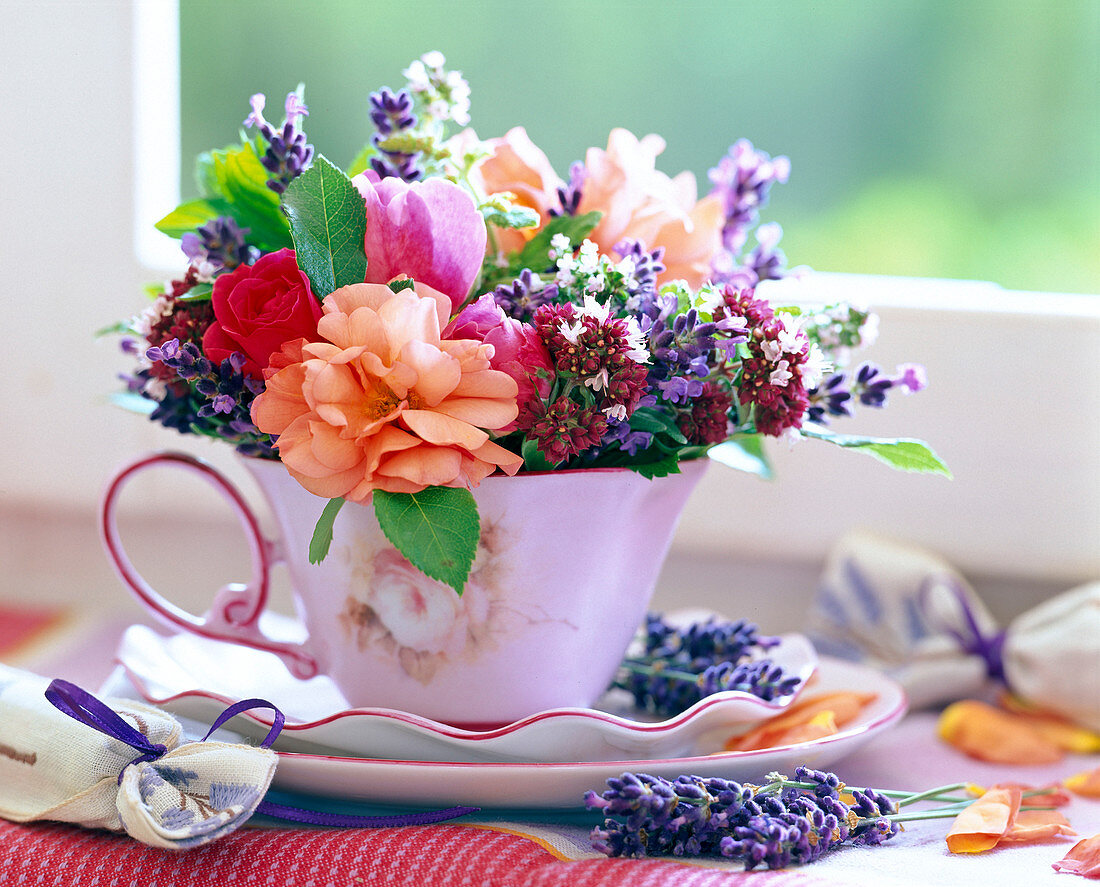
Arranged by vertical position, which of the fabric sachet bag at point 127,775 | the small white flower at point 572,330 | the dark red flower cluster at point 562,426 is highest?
the small white flower at point 572,330

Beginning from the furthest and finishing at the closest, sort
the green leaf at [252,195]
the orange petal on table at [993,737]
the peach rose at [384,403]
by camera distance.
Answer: the orange petal on table at [993,737], the green leaf at [252,195], the peach rose at [384,403]

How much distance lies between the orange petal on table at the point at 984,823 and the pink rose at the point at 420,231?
31cm

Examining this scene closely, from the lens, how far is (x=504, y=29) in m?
0.86

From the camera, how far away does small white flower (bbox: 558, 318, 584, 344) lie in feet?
1.22

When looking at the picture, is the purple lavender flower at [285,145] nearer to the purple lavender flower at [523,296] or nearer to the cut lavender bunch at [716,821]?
the purple lavender flower at [523,296]

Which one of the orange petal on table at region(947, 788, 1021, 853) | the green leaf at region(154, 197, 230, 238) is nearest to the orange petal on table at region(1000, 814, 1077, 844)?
the orange petal on table at region(947, 788, 1021, 853)

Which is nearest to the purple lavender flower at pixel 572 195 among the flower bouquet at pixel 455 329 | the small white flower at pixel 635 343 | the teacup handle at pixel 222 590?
the flower bouquet at pixel 455 329

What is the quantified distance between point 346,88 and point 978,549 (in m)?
0.65

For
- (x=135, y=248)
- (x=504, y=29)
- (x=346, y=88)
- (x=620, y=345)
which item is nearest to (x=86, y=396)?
(x=135, y=248)

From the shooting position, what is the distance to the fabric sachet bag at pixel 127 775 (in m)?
0.35

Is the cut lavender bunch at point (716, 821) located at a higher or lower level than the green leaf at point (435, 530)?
lower

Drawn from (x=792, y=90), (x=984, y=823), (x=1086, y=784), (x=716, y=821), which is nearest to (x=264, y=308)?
(x=716, y=821)

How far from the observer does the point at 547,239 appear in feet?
1.48

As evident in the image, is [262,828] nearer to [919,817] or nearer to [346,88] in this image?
[919,817]
